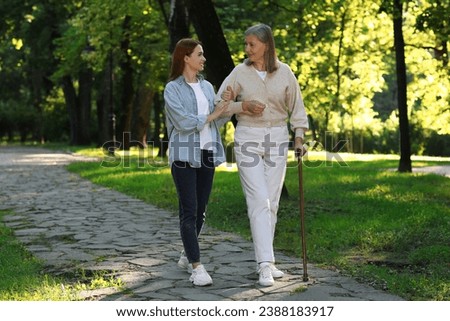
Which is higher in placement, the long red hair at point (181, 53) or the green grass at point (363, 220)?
the long red hair at point (181, 53)

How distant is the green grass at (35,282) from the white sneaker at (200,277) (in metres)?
0.66

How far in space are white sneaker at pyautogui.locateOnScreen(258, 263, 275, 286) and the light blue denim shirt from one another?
3.31 ft

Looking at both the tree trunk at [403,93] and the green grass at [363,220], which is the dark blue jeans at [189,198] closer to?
the green grass at [363,220]

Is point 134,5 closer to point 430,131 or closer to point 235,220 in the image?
point 235,220

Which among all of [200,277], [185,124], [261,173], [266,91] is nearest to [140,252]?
[200,277]

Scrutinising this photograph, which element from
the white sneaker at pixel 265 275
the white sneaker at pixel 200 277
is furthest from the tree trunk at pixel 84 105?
the white sneaker at pixel 265 275

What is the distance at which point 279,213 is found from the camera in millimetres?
11820

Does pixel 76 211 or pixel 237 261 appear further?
pixel 76 211

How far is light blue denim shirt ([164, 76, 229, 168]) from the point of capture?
21.7 feet

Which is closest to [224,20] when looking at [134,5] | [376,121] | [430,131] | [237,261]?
[134,5]

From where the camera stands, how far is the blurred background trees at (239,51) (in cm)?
1838

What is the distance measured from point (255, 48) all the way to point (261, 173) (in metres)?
1.11

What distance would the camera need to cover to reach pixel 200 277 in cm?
660
